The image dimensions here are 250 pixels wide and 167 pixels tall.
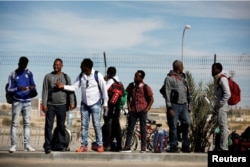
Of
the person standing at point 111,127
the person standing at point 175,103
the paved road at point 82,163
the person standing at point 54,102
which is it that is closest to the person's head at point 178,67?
the person standing at point 175,103

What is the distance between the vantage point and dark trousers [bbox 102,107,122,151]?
11070mm

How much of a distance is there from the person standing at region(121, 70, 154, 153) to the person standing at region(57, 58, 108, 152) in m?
0.63

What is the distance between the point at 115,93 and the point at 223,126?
7.51 ft

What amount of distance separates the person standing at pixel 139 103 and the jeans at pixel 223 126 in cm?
142

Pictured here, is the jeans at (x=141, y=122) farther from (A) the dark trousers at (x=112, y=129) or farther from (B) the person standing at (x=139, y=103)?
(A) the dark trousers at (x=112, y=129)

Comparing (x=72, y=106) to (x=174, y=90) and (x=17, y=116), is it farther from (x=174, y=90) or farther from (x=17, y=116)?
(x=174, y=90)

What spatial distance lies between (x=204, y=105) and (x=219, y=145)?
1.17 m

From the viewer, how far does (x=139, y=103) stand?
35.9 ft

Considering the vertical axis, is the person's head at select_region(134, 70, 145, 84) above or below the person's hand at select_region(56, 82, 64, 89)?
above

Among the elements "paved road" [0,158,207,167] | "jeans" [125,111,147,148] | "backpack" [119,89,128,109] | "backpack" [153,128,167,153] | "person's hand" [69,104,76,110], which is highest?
"backpack" [119,89,128,109]

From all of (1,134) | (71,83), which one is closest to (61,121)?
(71,83)

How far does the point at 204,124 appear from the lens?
11477 mm

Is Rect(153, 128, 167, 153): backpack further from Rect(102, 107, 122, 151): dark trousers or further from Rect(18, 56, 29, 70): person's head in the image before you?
Rect(18, 56, 29, 70): person's head

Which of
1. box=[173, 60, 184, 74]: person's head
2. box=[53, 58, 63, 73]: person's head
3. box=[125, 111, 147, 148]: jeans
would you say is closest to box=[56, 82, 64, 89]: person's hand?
box=[53, 58, 63, 73]: person's head
